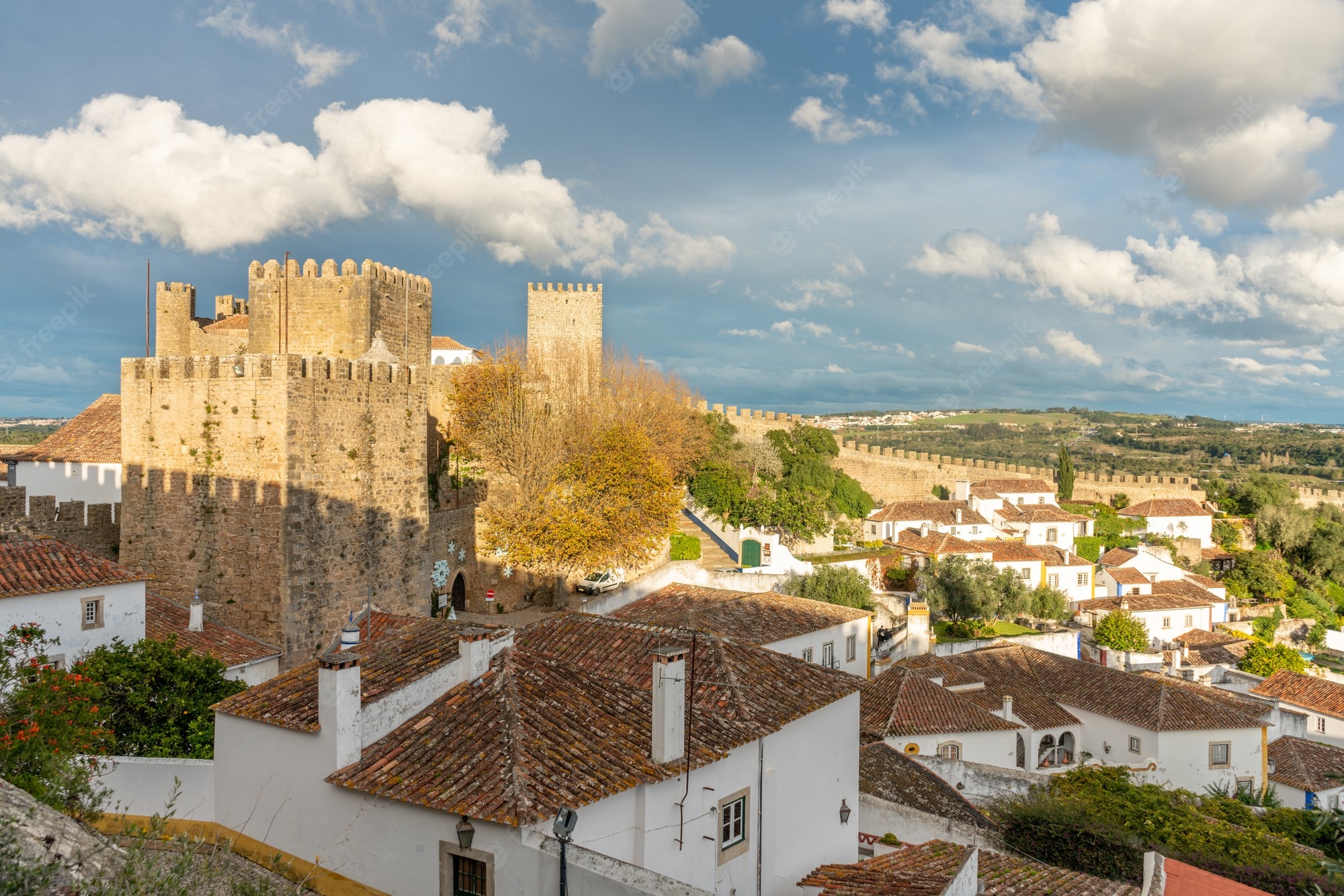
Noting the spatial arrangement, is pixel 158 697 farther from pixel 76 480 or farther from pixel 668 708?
pixel 76 480

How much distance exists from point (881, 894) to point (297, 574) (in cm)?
1006

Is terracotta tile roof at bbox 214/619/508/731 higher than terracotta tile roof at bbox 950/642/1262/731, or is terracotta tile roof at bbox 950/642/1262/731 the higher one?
terracotta tile roof at bbox 214/619/508/731

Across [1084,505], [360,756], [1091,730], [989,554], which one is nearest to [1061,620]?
[989,554]

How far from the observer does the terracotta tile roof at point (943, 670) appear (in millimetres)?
22344

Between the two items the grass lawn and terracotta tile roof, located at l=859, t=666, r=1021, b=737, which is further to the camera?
the grass lawn

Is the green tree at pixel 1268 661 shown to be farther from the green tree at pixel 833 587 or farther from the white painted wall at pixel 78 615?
the white painted wall at pixel 78 615

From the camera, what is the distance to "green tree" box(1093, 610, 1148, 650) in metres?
33.2

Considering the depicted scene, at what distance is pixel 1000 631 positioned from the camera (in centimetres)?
3272

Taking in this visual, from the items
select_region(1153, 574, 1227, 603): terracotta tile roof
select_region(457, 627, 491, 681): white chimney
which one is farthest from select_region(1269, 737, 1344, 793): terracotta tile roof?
select_region(457, 627, 491, 681): white chimney

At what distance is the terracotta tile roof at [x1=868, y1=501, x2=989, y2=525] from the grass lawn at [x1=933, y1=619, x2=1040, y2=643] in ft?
28.0

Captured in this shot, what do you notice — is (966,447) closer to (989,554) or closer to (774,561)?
(989,554)

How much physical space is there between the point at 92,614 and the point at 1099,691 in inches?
941

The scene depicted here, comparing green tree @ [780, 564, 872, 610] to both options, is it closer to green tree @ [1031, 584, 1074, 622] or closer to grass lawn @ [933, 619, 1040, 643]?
grass lawn @ [933, 619, 1040, 643]

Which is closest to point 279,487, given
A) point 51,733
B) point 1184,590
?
point 51,733
